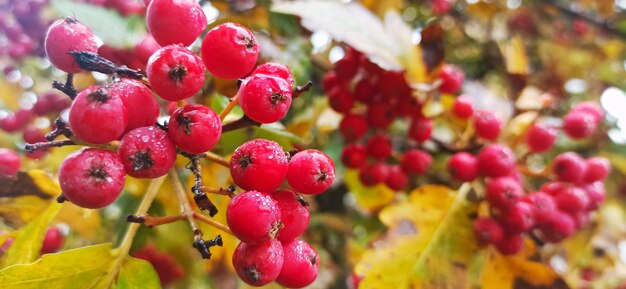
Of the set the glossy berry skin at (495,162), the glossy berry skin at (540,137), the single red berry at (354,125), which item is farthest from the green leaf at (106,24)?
the glossy berry skin at (540,137)

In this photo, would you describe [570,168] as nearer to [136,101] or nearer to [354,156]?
[354,156]

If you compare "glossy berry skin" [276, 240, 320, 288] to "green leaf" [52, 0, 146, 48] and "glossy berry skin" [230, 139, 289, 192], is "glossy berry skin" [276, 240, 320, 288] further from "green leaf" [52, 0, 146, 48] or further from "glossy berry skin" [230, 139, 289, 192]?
"green leaf" [52, 0, 146, 48]

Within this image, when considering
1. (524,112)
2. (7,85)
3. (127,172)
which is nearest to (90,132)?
(127,172)

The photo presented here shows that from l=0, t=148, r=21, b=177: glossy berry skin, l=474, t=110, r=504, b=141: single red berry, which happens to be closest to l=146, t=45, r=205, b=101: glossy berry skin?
l=0, t=148, r=21, b=177: glossy berry skin

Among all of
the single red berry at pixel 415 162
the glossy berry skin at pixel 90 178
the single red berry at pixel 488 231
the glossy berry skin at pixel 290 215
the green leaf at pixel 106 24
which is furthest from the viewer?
the single red berry at pixel 415 162

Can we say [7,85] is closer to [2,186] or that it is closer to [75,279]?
[2,186]

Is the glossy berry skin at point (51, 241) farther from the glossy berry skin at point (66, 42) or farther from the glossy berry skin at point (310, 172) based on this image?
the glossy berry skin at point (310, 172)
